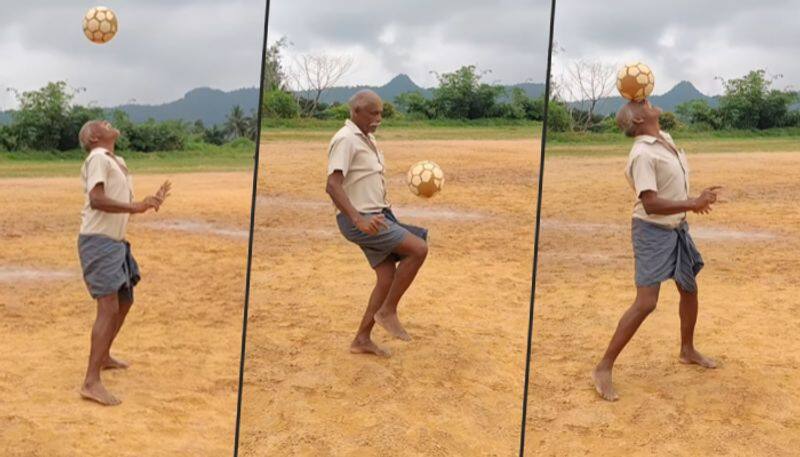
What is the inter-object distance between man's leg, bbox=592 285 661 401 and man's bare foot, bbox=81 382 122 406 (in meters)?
2.47

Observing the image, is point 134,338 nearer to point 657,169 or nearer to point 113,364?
point 113,364

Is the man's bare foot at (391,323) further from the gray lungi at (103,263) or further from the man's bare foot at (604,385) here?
the gray lungi at (103,263)

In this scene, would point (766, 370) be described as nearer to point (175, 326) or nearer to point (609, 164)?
point (175, 326)

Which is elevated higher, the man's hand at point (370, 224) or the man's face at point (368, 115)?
the man's face at point (368, 115)

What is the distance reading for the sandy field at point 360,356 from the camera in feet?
15.9

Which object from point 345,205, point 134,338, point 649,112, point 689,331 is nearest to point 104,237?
point 345,205

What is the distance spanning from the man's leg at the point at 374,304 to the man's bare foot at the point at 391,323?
19cm

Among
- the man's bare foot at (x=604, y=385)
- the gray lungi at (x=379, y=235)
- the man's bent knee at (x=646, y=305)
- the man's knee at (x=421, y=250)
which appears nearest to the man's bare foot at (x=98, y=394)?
the gray lungi at (x=379, y=235)

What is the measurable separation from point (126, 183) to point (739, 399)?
330 centimetres

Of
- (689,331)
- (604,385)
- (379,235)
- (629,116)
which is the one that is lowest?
(604,385)

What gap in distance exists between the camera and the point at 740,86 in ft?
56.2

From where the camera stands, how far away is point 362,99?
15.5 feet

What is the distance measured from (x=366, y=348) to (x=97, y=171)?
154cm

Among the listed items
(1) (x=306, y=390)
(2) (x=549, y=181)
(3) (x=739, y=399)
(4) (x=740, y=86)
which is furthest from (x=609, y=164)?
(1) (x=306, y=390)
